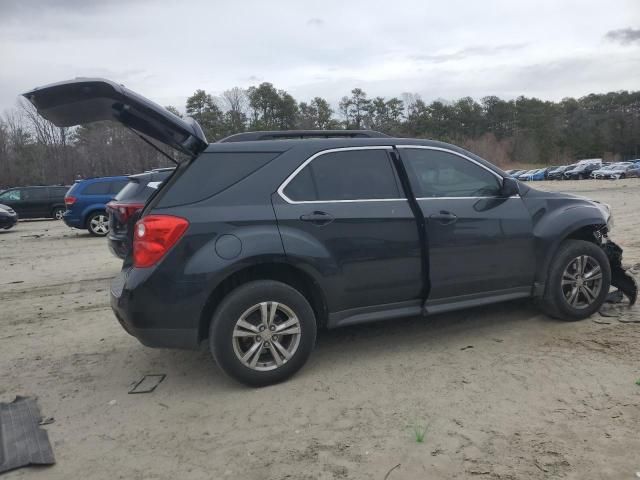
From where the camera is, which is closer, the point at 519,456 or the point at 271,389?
the point at 519,456

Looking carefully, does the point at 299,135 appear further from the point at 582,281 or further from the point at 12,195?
the point at 12,195

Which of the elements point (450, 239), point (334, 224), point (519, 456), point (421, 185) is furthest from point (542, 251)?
point (519, 456)

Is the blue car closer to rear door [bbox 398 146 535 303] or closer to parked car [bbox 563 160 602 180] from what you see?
rear door [bbox 398 146 535 303]

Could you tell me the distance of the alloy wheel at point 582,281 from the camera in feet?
16.1

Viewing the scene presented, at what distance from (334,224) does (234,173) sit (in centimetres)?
84

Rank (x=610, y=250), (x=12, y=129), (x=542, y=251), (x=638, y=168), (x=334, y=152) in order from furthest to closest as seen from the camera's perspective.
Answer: (x=12, y=129), (x=638, y=168), (x=610, y=250), (x=542, y=251), (x=334, y=152)

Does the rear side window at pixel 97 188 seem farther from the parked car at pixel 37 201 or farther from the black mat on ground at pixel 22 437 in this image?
the black mat on ground at pixel 22 437

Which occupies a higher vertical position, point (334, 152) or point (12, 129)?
point (12, 129)

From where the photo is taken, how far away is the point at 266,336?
12.6 feet

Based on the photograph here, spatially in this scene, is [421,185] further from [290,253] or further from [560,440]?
[560,440]

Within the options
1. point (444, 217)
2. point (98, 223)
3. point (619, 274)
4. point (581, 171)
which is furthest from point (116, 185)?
point (581, 171)

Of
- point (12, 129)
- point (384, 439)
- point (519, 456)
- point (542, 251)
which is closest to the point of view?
point (519, 456)

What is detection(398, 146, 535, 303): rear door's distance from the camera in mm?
4383

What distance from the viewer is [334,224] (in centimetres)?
403
